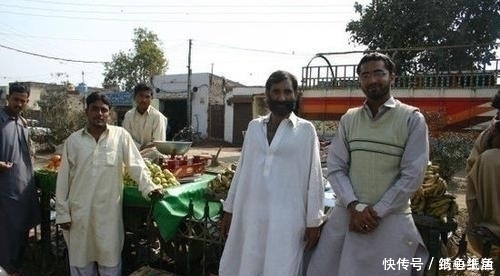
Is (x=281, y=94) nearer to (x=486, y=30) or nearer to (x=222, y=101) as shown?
(x=486, y=30)

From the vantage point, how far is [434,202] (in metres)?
3.05

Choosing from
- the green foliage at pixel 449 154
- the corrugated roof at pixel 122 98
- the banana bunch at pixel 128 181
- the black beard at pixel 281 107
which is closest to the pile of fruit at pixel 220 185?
the banana bunch at pixel 128 181

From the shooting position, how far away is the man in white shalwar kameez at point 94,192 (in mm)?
3570

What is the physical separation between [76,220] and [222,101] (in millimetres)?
24962

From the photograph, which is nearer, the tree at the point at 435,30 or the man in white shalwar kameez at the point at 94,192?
the man in white shalwar kameez at the point at 94,192

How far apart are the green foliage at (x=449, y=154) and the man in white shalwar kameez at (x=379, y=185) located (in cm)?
835

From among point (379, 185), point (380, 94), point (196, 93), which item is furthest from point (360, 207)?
point (196, 93)

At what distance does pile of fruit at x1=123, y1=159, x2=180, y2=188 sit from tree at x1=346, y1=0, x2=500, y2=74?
1188 centimetres

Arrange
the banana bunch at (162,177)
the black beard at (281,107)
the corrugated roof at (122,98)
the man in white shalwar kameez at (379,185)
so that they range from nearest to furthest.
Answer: the man in white shalwar kameez at (379,185)
the black beard at (281,107)
the banana bunch at (162,177)
the corrugated roof at (122,98)

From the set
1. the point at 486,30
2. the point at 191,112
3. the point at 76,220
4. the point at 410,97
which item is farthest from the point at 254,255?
the point at 191,112

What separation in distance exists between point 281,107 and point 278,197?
597 mm

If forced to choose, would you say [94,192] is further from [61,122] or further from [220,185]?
[61,122]

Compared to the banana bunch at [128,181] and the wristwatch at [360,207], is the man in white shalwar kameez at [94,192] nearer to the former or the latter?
the banana bunch at [128,181]

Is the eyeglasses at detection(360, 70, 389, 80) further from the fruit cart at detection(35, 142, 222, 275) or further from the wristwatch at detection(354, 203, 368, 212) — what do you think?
the fruit cart at detection(35, 142, 222, 275)
